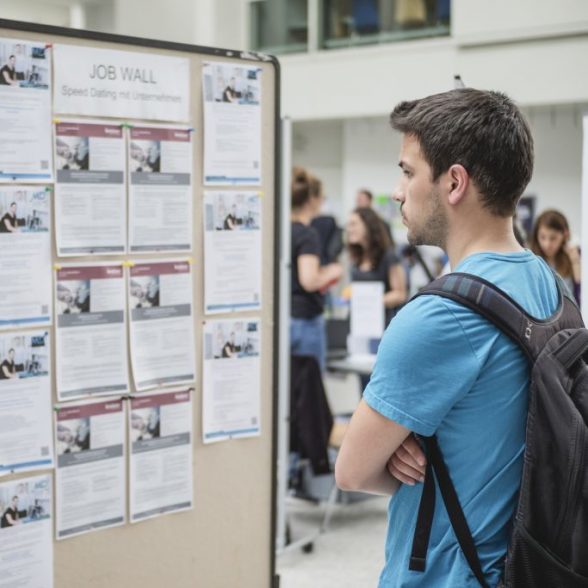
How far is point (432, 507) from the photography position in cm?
128

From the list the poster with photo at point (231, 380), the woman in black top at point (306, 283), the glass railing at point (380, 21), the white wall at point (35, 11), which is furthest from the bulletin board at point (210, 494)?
the white wall at point (35, 11)

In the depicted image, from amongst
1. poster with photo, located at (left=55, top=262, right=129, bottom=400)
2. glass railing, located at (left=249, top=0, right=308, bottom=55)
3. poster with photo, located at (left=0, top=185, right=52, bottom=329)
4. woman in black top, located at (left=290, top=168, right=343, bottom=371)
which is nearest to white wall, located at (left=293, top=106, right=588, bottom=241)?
glass railing, located at (left=249, top=0, right=308, bottom=55)

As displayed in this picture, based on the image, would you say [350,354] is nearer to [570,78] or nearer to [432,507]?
[432,507]

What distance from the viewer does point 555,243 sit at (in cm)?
471

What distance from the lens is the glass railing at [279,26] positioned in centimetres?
924

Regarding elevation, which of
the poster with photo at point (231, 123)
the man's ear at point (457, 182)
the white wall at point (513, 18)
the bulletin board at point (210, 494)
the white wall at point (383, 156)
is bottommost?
the bulletin board at point (210, 494)

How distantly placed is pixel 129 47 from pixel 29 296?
645 mm

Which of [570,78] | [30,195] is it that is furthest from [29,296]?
[570,78]

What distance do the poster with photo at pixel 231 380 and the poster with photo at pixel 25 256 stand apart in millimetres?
474

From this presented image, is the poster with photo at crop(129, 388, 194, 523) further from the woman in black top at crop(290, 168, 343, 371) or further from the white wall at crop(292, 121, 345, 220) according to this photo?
the white wall at crop(292, 121, 345, 220)

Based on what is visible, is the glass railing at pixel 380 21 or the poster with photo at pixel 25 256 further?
the glass railing at pixel 380 21

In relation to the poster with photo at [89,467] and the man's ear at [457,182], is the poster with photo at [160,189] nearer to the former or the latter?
the poster with photo at [89,467]

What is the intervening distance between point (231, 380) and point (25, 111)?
883 millimetres

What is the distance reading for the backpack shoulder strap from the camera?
1203mm
